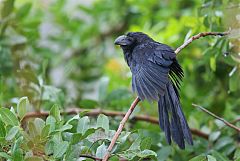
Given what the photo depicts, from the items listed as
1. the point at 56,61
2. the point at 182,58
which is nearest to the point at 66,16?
the point at 56,61

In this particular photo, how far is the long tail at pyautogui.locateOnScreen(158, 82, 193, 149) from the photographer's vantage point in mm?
1984

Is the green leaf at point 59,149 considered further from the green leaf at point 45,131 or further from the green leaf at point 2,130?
the green leaf at point 2,130

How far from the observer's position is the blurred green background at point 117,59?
95.6 inches

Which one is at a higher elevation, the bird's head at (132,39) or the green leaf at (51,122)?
the bird's head at (132,39)

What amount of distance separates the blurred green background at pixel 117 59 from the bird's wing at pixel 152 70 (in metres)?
0.15

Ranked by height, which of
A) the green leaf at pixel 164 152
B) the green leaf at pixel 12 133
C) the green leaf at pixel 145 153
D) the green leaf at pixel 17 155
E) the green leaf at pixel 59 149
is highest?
the green leaf at pixel 12 133

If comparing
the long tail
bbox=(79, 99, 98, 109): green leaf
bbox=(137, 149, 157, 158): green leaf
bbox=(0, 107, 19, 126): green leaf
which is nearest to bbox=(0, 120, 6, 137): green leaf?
bbox=(0, 107, 19, 126): green leaf

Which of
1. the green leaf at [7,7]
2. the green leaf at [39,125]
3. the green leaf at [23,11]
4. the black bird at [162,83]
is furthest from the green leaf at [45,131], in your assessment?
the green leaf at [23,11]

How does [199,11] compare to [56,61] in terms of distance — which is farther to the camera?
[56,61]

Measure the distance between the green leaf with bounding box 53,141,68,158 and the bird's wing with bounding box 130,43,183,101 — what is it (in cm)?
40

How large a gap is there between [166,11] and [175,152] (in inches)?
56.6

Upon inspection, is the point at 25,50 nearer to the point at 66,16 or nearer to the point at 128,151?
the point at 66,16

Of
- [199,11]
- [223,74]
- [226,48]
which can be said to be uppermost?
[199,11]

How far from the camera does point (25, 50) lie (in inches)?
126
